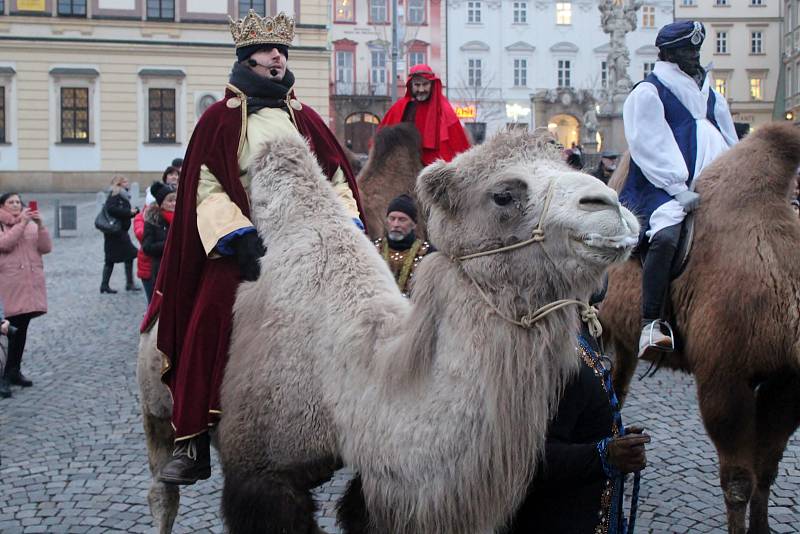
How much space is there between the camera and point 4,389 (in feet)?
27.8

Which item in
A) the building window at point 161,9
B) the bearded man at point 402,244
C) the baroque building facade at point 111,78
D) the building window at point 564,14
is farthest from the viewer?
the building window at point 564,14

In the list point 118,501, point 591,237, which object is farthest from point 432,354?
point 118,501

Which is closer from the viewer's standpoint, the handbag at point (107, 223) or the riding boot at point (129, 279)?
the handbag at point (107, 223)

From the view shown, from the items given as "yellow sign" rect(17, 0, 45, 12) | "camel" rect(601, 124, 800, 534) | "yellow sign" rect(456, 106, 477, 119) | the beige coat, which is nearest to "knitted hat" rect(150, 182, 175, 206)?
the beige coat

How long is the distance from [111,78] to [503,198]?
41546 mm

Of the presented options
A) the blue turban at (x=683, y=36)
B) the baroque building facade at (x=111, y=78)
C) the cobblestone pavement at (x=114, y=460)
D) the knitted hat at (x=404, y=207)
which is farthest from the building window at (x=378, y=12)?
the blue turban at (x=683, y=36)

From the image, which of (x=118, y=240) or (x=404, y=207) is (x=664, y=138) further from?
(x=118, y=240)

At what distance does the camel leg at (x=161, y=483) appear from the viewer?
4316mm

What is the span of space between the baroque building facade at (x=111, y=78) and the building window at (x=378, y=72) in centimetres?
1875

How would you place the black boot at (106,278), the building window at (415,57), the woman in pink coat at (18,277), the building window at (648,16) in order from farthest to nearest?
the building window at (648,16)
the building window at (415,57)
the black boot at (106,278)
the woman in pink coat at (18,277)

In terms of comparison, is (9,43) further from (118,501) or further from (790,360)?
(790,360)

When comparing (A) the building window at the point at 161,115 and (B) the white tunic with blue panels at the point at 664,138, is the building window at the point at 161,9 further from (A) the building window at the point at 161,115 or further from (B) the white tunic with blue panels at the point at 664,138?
(B) the white tunic with blue panels at the point at 664,138

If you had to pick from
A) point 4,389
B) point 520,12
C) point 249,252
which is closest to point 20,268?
point 4,389

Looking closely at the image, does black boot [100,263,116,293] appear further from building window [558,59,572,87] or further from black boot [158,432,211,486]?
building window [558,59,572,87]
